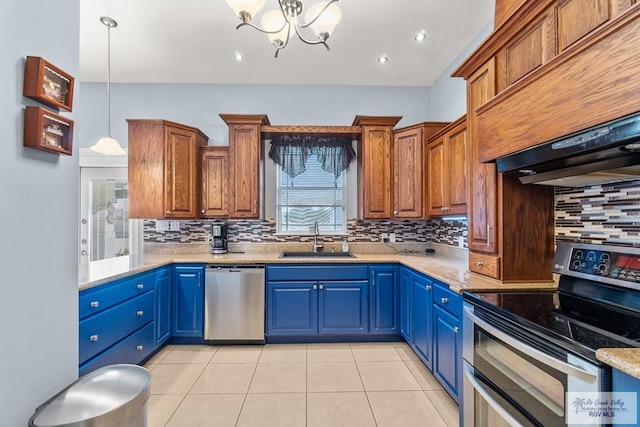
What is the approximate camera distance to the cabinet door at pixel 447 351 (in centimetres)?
192

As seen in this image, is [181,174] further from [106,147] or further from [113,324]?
[113,324]

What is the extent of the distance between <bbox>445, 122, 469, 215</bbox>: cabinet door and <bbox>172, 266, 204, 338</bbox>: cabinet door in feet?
8.42

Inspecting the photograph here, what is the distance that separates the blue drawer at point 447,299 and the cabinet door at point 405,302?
1.77 ft

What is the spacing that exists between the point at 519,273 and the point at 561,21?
52.9 inches

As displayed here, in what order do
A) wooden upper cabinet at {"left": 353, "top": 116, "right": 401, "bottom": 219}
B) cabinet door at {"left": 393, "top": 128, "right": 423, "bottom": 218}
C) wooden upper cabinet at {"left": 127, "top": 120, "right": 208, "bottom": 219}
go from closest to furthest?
wooden upper cabinet at {"left": 127, "top": 120, "right": 208, "bottom": 219} → cabinet door at {"left": 393, "top": 128, "right": 423, "bottom": 218} → wooden upper cabinet at {"left": 353, "top": 116, "right": 401, "bottom": 219}

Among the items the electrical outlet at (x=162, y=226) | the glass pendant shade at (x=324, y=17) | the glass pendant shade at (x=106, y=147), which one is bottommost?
the electrical outlet at (x=162, y=226)

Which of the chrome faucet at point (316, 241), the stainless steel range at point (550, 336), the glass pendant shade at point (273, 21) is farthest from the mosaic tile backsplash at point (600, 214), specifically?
the chrome faucet at point (316, 241)

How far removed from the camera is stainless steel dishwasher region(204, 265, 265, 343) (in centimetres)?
303

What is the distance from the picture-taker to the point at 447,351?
2.07 metres

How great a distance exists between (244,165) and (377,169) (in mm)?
1516

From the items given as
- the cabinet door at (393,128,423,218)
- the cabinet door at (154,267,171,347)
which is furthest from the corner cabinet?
the cabinet door at (154,267,171,347)

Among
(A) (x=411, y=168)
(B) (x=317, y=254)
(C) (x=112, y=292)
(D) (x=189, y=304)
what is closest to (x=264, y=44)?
(A) (x=411, y=168)

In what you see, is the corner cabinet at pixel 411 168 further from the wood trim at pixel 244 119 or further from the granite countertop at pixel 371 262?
the wood trim at pixel 244 119

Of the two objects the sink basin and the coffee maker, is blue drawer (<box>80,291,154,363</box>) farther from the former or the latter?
the sink basin
